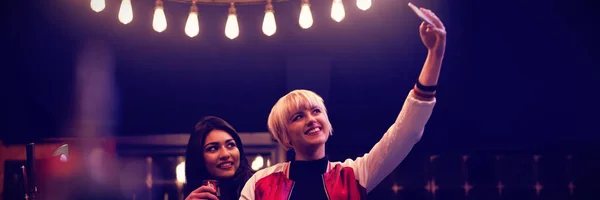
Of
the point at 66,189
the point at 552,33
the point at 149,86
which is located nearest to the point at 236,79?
the point at 149,86

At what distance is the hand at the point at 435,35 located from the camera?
1.89 m

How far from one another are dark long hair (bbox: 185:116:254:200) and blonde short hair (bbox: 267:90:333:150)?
24.3 inches

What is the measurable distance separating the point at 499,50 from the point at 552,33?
1.11 ft

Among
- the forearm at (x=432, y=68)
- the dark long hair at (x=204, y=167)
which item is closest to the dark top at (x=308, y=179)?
the forearm at (x=432, y=68)

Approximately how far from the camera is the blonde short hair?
2207mm

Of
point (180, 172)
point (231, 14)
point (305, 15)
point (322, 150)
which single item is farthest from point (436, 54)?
point (180, 172)

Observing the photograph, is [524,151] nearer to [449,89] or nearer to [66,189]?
[449,89]

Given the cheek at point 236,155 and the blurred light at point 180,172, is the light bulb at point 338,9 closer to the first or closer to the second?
the cheek at point 236,155

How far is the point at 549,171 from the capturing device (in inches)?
147

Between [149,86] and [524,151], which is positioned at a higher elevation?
[149,86]

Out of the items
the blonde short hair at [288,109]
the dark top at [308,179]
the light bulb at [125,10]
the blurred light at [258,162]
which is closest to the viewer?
the dark top at [308,179]

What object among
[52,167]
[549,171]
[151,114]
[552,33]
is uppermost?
A: [552,33]

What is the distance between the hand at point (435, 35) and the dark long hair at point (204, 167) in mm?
1327

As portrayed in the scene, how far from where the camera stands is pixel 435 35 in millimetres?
1911
